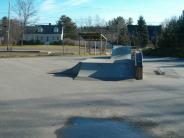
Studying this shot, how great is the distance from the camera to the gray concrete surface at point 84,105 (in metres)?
8.95

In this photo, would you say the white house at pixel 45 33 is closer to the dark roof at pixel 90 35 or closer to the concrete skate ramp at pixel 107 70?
the dark roof at pixel 90 35

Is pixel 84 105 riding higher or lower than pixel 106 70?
lower

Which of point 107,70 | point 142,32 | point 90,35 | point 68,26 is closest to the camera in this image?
point 107,70

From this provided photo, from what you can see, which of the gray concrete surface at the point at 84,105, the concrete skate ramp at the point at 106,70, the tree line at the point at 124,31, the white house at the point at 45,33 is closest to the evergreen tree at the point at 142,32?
the tree line at the point at 124,31

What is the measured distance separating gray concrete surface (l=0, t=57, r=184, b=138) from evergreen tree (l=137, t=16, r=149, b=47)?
74.6 meters

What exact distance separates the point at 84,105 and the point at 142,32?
90331 millimetres

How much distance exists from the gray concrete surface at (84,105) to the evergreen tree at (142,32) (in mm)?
74619

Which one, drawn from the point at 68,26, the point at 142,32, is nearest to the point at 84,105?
the point at 142,32

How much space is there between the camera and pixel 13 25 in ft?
330

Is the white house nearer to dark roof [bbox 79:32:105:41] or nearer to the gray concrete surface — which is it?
dark roof [bbox 79:32:105:41]

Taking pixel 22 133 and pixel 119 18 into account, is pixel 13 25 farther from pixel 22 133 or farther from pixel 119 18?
pixel 22 133

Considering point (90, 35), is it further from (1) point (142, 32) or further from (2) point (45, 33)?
(2) point (45, 33)

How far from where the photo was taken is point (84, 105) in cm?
1221

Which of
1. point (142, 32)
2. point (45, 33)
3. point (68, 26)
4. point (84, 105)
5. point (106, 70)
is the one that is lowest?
point (84, 105)
